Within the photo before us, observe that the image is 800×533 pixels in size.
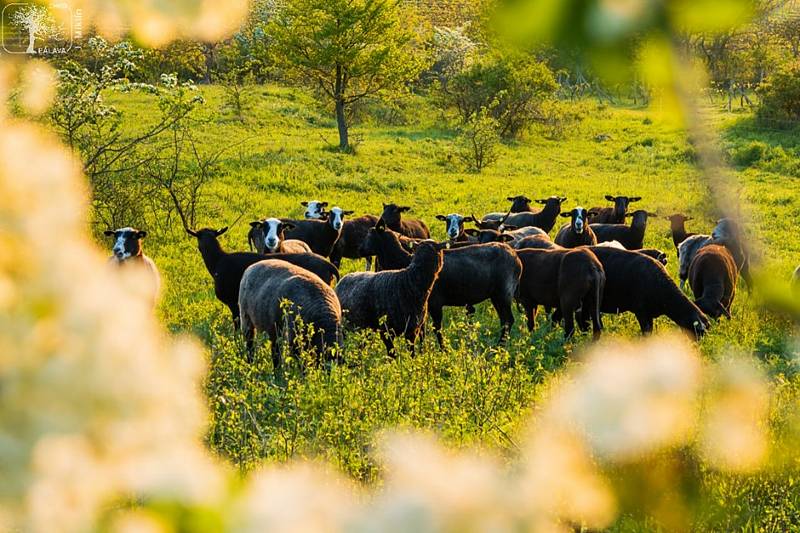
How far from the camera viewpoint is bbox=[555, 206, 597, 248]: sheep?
13203 millimetres

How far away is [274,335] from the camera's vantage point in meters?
8.37

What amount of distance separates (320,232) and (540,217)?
4.65m

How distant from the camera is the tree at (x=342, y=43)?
29.3 metres

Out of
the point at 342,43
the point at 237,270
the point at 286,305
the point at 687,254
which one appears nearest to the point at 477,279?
the point at 237,270

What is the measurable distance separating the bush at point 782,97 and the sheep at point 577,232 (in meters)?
8.09

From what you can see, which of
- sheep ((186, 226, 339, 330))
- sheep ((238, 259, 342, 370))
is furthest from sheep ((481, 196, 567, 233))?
sheep ((238, 259, 342, 370))

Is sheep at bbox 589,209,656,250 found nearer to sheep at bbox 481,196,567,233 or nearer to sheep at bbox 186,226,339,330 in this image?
sheep at bbox 481,196,567,233

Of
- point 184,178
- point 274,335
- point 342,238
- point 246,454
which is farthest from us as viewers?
point 184,178

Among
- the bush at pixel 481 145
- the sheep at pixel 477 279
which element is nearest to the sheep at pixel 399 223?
the sheep at pixel 477 279

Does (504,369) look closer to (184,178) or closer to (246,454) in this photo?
(246,454)

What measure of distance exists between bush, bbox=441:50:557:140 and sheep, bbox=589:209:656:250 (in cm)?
1976

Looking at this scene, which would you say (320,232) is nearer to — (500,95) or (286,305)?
(286,305)

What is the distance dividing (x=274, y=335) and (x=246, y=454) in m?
3.20

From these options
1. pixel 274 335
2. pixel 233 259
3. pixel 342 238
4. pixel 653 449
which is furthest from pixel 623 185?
pixel 653 449
